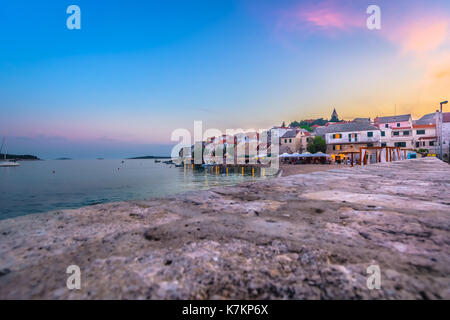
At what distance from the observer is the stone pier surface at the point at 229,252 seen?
73 cm

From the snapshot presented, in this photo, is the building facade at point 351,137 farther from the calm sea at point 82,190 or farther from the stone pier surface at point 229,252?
the stone pier surface at point 229,252

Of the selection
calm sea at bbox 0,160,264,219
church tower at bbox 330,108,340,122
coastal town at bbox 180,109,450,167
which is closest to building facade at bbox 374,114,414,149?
coastal town at bbox 180,109,450,167

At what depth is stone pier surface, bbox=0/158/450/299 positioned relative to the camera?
73 centimetres

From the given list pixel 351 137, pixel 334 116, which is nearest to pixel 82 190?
pixel 351 137

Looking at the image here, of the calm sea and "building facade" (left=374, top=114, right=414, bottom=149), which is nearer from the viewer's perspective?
the calm sea

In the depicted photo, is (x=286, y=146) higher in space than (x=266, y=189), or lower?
higher

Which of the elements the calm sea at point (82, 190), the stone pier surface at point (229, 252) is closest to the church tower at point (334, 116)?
the calm sea at point (82, 190)

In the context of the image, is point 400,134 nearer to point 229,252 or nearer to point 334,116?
point 229,252

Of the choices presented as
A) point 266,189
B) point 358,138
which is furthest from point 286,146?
point 266,189

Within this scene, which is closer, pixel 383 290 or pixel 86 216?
pixel 383 290

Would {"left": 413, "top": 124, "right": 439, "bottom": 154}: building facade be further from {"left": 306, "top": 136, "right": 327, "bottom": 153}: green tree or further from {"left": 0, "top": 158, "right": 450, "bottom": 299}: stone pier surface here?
{"left": 0, "top": 158, "right": 450, "bottom": 299}: stone pier surface
